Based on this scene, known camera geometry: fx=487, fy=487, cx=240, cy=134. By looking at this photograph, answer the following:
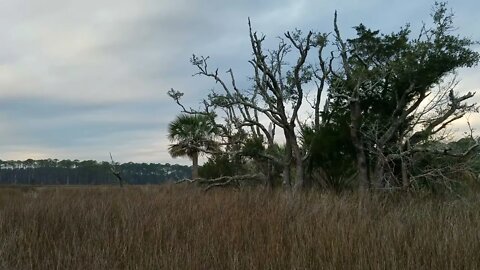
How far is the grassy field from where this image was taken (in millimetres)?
4406

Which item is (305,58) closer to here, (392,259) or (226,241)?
(226,241)

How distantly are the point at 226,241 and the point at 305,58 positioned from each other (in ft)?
28.2

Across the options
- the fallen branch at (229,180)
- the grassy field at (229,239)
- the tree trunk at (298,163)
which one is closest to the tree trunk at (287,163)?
the tree trunk at (298,163)

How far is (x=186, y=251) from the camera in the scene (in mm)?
A: 4828

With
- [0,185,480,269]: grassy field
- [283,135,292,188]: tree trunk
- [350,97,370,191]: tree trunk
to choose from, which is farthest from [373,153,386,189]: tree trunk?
[0,185,480,269]: grassy field

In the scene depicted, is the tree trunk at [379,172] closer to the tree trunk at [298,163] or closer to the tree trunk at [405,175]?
the tree trunk at [405,175]

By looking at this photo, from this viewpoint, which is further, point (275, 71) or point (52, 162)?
point (52, 162)

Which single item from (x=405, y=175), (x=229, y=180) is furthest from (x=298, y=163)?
(x=405, y=175)

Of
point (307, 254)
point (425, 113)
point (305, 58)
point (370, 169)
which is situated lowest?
point (307, 254)

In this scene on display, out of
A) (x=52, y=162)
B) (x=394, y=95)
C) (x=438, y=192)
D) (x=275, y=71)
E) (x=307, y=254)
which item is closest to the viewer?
(x=307, y=254)

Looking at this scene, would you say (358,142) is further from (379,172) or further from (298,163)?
(298,163)

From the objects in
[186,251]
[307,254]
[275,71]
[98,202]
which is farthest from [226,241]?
[275,71]

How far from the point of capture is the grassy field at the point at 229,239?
4406 mm

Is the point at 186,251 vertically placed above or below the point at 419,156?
below
